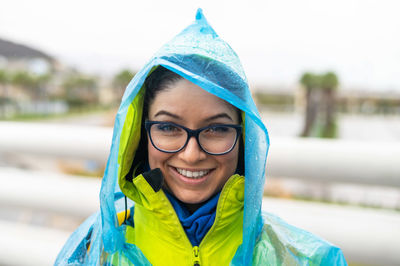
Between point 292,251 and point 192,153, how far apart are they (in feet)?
1.47

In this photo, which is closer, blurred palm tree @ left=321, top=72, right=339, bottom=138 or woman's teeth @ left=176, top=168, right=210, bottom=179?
woman's teeth @ left=176, top=168, right=210, bottom=179

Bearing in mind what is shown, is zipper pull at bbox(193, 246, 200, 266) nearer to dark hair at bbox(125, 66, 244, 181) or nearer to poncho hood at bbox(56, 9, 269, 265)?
poncho hood at bbox(56, 9, 269, 265)

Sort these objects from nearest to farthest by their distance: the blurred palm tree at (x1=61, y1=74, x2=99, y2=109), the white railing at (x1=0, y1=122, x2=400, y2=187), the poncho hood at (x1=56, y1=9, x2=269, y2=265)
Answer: the poncho hood at (x1=56, y1=9, x2=269, y2=265)
the white railing at (x1=0, y1=122, x2=400, y2=187)
the blurred palm tree at (x1=61, y1=74, x2=99, y2=109)

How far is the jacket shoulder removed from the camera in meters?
1.04

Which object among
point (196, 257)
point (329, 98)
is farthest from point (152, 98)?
point (329, 98)

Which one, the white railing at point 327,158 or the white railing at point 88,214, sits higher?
the white railing at point 327,158

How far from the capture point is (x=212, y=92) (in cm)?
91

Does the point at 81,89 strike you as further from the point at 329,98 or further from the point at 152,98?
the point at 152,98

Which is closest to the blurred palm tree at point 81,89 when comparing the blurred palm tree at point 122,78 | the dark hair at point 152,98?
the blurred palm tree at point 122,78

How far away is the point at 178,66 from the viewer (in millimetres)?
926

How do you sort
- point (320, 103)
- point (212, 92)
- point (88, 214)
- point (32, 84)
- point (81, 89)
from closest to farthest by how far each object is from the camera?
point (212, 92) → point (88, 214) → point (32, 84) → point (81, 89) → point (320, 103)

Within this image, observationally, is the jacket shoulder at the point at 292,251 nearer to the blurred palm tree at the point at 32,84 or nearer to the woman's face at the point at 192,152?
the woman's face at the point at 192,152

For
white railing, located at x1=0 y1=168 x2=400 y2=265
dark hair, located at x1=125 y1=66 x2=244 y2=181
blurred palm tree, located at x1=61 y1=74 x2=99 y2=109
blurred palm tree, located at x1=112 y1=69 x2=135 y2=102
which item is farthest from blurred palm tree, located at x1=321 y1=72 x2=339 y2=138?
dark hair, located at x1=125 y1=66 x2=244 y2=181

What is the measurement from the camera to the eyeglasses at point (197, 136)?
40.2 inches
